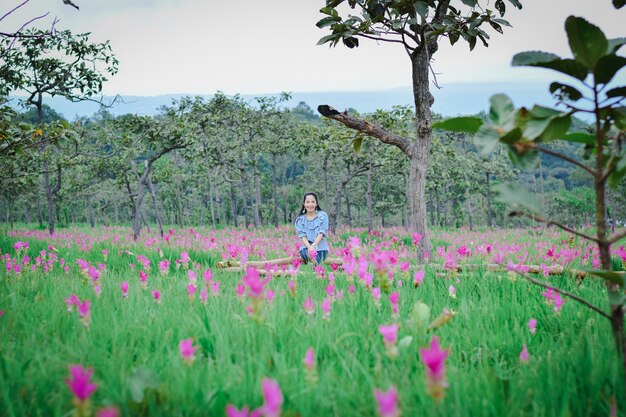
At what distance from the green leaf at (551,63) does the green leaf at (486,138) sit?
0.23 meters

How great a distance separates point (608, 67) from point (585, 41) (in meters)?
0.11

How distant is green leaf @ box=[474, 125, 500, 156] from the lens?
1204mm

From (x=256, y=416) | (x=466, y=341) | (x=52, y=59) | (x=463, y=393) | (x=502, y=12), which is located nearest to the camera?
(x=256, y=416)

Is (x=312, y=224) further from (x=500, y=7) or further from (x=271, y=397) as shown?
(x=271, y=397)

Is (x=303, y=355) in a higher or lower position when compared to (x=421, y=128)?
lower

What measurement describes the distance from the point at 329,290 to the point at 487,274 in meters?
2.00

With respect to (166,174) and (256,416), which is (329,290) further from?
(166,174)

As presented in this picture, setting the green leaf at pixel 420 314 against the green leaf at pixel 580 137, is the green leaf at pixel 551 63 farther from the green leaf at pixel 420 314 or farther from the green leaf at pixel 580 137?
the green leaf at pixel 420 314

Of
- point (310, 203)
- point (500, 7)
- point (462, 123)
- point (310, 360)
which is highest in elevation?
point (500, 7)

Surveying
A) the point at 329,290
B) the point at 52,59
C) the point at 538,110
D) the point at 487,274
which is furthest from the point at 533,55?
the point at 52,59

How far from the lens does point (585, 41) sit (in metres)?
1.21

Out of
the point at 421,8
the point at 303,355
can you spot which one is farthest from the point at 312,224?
the point at 303,355

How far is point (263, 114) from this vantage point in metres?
23.3

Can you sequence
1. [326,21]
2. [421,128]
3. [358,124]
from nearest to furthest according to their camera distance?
1. [326,21]
2. [358,124]
3. [421,128]
